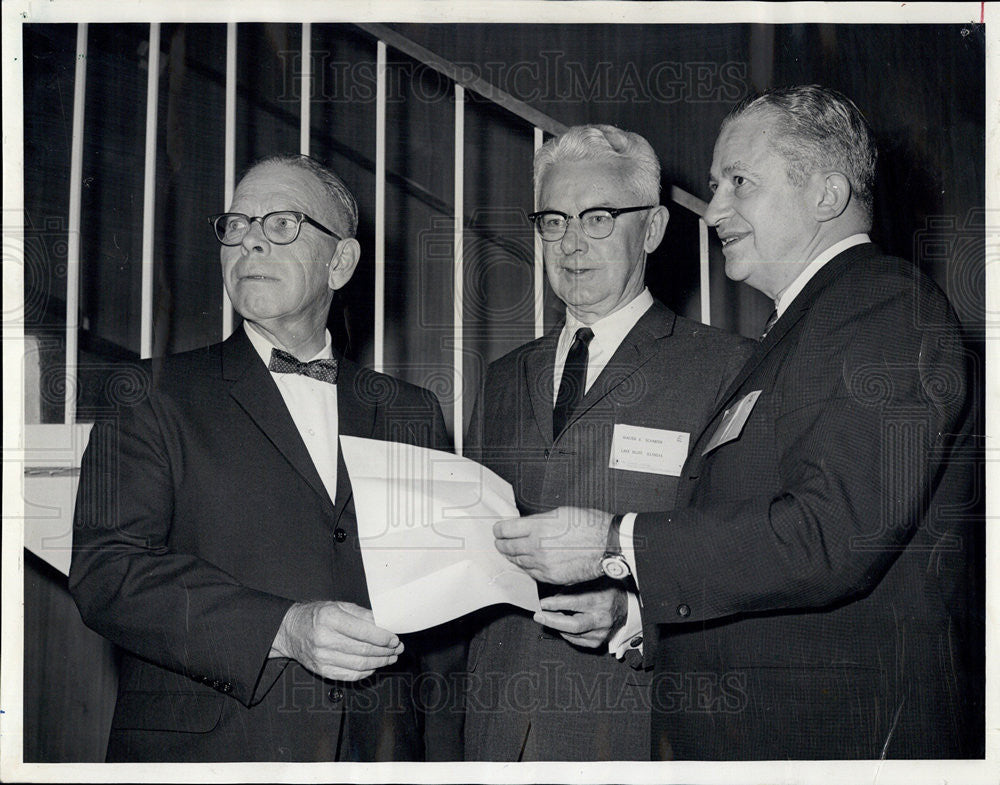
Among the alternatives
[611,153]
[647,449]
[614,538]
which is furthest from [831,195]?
[614,538]

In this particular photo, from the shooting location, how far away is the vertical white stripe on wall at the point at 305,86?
235cm

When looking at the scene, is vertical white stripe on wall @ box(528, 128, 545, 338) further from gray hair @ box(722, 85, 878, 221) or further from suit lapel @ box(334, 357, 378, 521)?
gray hair @ box(722, 85, 878, 221)

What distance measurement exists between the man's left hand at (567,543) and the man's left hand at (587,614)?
15 cm

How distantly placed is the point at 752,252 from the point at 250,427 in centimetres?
116

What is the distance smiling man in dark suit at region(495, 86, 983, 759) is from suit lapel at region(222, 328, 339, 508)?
498 mm

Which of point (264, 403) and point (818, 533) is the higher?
point (264, 403)

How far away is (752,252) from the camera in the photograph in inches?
82.0

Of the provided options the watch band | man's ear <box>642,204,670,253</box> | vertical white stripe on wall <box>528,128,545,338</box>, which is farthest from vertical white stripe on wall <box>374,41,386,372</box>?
the watch band

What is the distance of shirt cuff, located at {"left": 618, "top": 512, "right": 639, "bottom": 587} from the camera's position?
5.85 ft

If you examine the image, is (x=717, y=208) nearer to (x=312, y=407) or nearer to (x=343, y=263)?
(x=343, y=263)

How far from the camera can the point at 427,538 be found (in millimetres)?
1938

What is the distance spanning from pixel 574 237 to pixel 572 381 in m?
0.35

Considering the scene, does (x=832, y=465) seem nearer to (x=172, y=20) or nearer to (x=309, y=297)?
(x=309, y=297)

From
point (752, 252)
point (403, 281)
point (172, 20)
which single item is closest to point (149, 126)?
point (172, 20)
